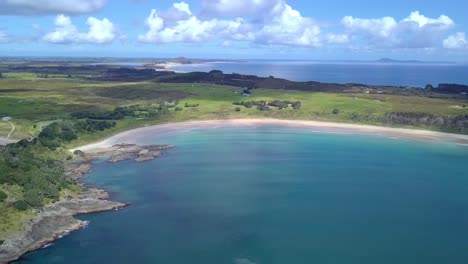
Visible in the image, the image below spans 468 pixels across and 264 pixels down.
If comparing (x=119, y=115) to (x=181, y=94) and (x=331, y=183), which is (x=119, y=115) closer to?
(x=181, y=94)

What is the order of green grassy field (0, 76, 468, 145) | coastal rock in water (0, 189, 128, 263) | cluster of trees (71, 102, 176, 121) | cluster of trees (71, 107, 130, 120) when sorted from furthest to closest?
green grassy field (0, 76, 468, 145) → cluster of trees (71, 102, 176, 121) → cluster of trees (71, 107, 130, 120) → coastal rock in water (0, 189, 128, 263)

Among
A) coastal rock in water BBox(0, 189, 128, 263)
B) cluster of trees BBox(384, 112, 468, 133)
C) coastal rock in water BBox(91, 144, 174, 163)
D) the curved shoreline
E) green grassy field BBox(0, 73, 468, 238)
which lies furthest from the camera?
green grassy field BBox(0, 73, 468, 238)

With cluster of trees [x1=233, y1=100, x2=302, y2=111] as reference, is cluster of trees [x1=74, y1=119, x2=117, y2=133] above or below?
below

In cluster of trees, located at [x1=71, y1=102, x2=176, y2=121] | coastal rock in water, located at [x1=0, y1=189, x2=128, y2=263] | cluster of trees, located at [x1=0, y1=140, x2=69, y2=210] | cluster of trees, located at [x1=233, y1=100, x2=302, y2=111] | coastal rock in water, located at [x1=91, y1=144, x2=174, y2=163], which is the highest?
cluster of trees, located at [x1=233, y1=100, x2=302, y2=111]

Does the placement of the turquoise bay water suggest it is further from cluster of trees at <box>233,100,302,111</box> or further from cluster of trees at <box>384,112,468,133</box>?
cluster of trees at <box>233,100,302,111</box>

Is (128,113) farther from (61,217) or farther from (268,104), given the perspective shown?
(61,217)

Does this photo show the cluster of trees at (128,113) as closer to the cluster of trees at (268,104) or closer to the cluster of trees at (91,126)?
the cluster of trees at (91,126)

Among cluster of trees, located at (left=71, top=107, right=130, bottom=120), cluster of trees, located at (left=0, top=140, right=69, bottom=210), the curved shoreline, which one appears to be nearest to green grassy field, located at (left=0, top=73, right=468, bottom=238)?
cluster of trees, located at (left=71, top=107, right=130, bottom=120)

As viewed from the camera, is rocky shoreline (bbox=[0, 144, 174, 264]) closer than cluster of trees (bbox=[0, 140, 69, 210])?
Yes

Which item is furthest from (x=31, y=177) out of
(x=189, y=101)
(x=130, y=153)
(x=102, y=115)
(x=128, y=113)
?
(x=189, y=101)
